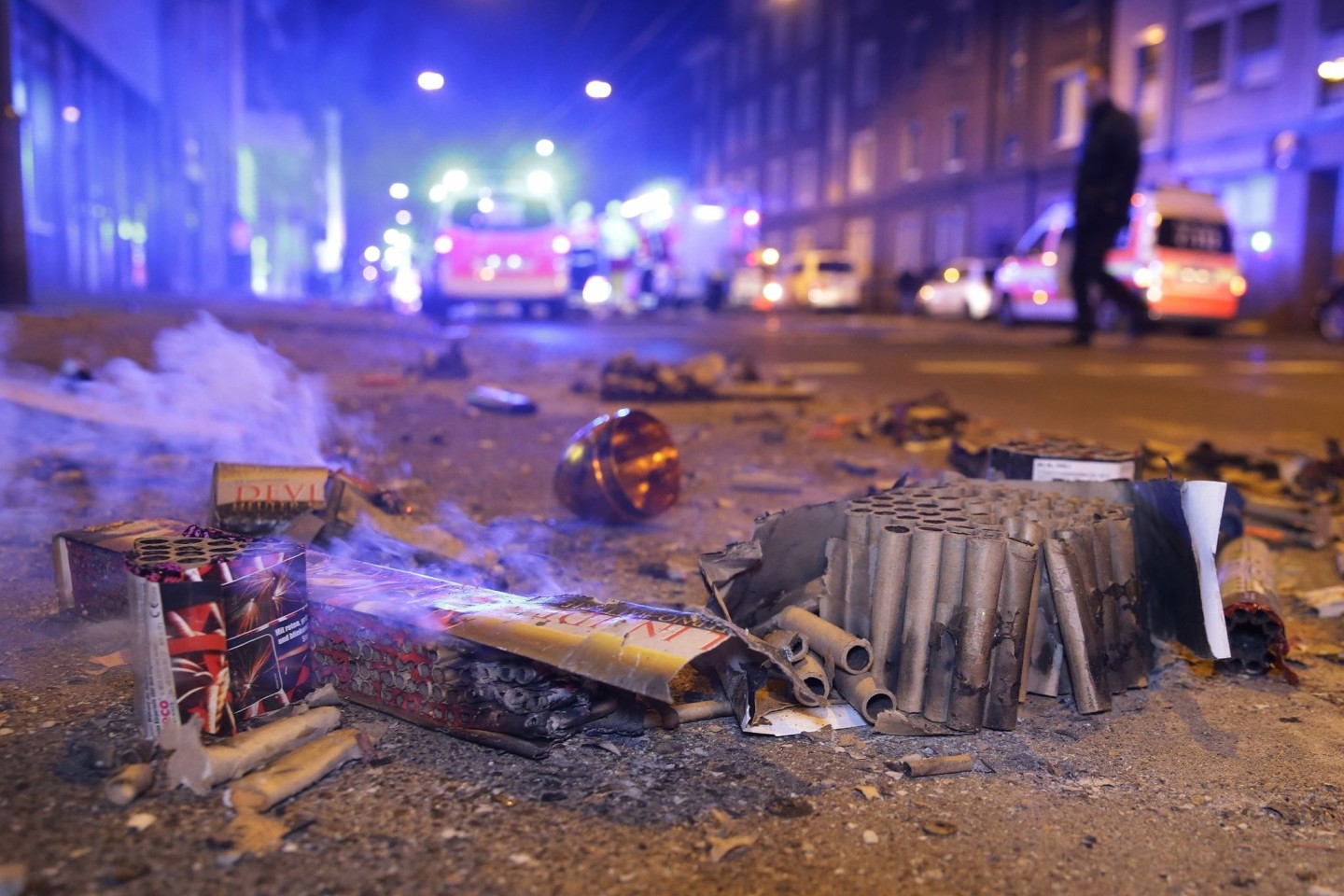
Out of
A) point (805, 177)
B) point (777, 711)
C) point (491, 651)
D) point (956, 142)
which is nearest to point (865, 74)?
point (805, 177)

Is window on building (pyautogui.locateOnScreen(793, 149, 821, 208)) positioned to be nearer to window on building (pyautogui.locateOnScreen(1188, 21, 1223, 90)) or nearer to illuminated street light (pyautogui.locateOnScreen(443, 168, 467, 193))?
window on building (pyautogui.locateOnScreen(1188, 21, 1223, 90))

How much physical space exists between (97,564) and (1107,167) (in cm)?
1391

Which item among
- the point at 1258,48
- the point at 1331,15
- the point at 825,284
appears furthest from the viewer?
the point at 825,284

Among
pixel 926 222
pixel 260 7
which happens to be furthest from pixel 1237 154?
pixel 260 7

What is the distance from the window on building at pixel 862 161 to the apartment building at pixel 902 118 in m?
0.07

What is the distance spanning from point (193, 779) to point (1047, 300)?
66.1 ft

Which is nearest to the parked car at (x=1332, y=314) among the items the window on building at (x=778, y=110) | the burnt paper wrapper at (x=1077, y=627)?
the burnt paper wrapper at (x=1077, y=627)

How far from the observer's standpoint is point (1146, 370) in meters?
11.1

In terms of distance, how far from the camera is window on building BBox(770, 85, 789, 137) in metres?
47.4

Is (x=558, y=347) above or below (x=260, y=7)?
below

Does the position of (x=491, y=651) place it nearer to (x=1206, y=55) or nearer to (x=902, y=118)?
(x=1206, y=55)

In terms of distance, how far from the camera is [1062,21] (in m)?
30.3

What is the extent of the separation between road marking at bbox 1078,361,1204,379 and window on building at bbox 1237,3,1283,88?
611 inches

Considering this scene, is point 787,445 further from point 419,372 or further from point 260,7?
point 260,7
